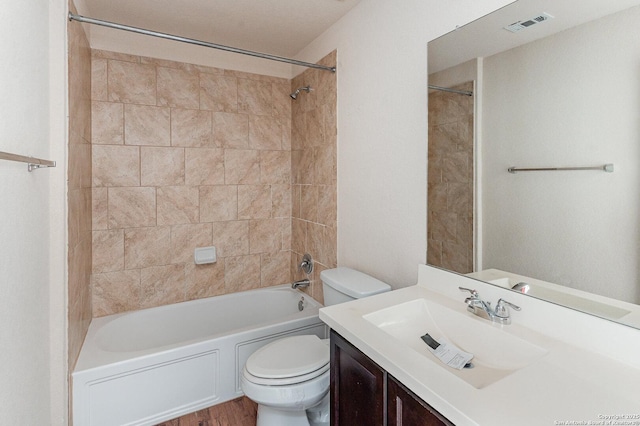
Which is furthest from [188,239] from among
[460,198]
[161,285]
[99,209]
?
[460,198]

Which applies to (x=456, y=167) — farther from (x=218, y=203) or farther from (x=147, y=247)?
(x=147, y=247)

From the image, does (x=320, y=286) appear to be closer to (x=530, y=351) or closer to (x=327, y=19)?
(x=530, y=351)

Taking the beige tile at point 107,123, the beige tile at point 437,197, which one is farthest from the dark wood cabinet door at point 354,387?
the beige tile at point 107,123

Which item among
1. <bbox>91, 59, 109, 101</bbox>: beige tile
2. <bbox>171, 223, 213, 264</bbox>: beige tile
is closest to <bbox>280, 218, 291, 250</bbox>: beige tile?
<bbox>171, 223, 213, 264</bbox>: beige tile

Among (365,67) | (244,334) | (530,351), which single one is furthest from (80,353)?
(365,67)

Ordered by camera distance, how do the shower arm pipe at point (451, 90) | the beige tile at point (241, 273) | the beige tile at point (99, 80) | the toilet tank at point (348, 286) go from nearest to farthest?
1. the shower arm pipe at point (451, 90)
2. the toilet tank at point (348, 286)
3. the beige tile at point (99, 80)
4. the beige tile at point (241, 273)

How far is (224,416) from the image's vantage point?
1.95 metres

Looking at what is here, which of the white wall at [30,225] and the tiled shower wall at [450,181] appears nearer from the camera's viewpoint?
the white wall at [30,225]

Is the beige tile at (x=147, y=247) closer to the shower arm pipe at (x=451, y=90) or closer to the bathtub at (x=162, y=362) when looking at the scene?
the bathtub at (x=162, y=362)

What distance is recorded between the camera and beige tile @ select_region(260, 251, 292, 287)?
9.84 ft

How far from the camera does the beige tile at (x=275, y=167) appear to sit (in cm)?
295

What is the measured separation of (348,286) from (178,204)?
163 cm

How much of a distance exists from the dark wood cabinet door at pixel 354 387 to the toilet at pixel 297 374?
11.5 inches

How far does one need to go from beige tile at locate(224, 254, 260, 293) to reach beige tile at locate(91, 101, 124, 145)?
4.16ft
